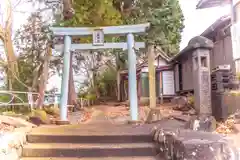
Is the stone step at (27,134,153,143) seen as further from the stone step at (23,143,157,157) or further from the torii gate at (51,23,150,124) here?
the torii gate at (51,23,150,124)

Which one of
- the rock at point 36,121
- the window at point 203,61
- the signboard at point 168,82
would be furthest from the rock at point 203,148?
the signboard at point 168,82

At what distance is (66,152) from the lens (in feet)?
17.0

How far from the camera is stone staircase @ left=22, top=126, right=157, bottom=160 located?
5.17 meters

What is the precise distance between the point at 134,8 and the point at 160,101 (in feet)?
26.0

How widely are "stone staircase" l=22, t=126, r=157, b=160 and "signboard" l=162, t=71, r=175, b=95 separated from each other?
14.9 metres

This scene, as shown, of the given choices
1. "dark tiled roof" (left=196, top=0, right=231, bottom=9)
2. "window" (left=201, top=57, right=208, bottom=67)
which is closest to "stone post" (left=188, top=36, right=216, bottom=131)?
"window" (left=201, top=57, right=208, bottom=67)

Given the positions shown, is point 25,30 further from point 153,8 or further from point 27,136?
point 27,136

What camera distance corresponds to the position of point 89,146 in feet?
17.6

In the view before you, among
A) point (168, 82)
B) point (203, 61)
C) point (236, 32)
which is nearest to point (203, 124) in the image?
point (203, 61)

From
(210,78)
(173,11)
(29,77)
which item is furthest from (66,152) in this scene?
(173,11)

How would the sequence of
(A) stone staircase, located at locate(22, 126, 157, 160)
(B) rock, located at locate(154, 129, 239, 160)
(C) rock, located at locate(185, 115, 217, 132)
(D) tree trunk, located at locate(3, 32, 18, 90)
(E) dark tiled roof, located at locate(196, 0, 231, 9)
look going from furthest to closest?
(D) tree trunk, located at locate(3, 32, 18, 90), (E) dark tiled roof, located at locate(196, 0, 231, 9), (C) rock, located at locate(185, 115, 217, 132), (A) stone staircase, located at locate(22, 126, 157, 160), (B) rock, located at locate(154, 129, 239, 160)

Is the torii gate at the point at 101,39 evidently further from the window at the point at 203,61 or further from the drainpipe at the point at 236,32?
the drainpipe at the point at 236,32

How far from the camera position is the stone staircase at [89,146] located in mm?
5168

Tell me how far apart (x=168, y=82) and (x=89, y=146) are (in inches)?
625
